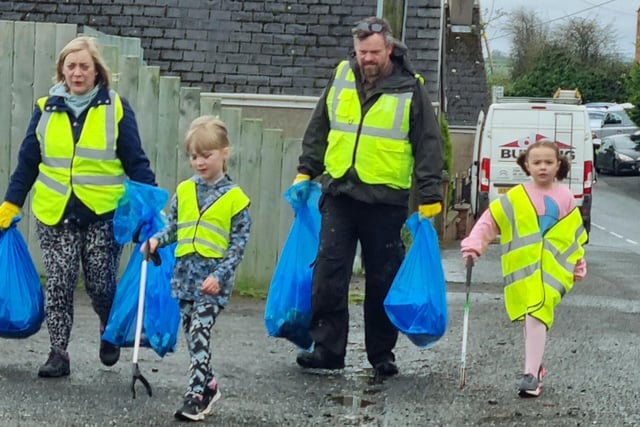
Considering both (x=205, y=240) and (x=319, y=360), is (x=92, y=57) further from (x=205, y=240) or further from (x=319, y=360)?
(x=319, y=360)

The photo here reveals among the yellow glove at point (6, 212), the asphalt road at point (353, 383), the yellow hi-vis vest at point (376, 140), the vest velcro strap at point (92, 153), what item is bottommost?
the asphalt road at point (353, 383)

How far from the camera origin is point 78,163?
627 centimetres

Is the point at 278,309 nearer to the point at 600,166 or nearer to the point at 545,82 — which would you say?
the point at 600,166

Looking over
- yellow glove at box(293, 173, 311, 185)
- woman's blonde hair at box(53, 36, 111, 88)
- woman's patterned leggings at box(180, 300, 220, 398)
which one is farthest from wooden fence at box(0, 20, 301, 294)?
woman's patterned leggings at box(180, 300, 220, 398)

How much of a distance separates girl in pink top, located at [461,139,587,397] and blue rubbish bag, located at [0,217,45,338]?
229cm

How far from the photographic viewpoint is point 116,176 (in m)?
6.36

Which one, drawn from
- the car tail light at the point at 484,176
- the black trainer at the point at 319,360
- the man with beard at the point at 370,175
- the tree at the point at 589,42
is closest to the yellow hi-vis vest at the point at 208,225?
the man with beard at the point at 370,175

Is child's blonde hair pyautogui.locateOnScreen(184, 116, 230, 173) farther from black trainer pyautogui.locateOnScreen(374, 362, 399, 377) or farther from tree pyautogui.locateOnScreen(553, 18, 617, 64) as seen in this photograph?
tree pyautogui.locateOnScreen(553, 18, 617, 64)

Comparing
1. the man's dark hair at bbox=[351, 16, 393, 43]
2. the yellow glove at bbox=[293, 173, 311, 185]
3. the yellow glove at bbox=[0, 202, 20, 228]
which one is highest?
the man's dark hair at bbox=[351, 16, 393, 43]

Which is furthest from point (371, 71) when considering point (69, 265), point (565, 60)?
point (565, 60)

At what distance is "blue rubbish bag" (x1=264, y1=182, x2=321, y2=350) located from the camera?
6707 mm

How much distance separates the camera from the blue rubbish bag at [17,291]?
6.40 m

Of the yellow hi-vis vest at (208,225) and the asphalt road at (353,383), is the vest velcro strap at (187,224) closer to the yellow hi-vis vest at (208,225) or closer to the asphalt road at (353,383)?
the yellow hi-vis vest at (208,225)

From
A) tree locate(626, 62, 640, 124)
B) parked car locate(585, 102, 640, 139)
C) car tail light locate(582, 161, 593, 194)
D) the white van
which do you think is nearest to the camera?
car tail light locate(582, 161, 593, 194)
